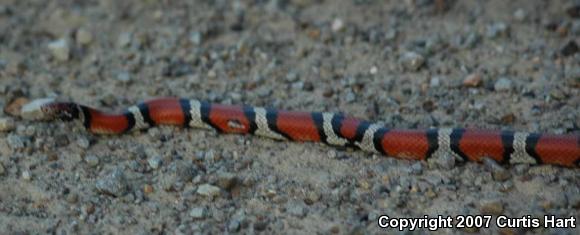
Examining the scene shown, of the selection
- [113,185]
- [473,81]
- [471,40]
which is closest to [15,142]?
[113,185]

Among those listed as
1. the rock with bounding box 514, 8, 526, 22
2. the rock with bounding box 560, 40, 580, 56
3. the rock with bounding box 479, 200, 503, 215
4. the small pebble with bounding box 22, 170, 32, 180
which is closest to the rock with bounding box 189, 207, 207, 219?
the small pebble with bounding box 22, 170, 32, 180

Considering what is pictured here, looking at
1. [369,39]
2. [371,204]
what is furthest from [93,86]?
[371,204]

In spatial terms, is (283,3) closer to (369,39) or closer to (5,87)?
(369,39)

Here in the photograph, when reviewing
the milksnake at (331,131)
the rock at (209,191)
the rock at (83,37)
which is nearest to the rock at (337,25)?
the milksnake at (331,131)

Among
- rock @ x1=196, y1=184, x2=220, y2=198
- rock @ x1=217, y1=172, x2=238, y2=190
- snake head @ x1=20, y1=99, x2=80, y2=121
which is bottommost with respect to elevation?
rock @ x1=196, y1=184, x2=220, y2=198

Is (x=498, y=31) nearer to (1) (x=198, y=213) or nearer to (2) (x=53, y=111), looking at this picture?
(1) (x=198, y=213)

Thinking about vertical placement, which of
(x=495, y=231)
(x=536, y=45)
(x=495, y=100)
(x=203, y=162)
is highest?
(x=536, y=45)

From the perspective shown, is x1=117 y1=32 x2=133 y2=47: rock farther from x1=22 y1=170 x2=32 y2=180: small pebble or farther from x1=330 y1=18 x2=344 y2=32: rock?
x1=22 y1=170 x2=32 y2=180: small pebble
